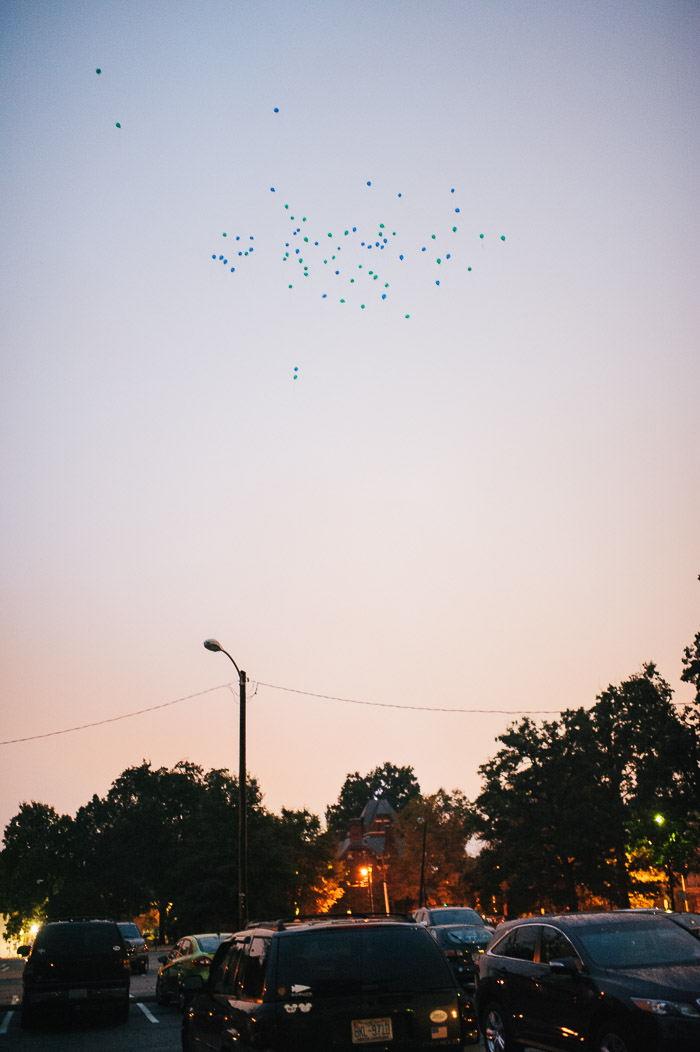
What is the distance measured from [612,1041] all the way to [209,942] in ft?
39.6

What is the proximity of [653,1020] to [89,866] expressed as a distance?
10709 centimetres

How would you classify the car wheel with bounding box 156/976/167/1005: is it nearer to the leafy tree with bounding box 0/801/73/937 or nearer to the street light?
the street light

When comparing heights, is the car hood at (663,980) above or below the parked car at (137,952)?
above

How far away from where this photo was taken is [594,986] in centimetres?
875

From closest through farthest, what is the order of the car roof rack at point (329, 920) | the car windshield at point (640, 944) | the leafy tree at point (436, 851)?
the car roof rack at point (329, 920) → the car windshield at point (640, 944) → the leafy tree at point (436, 851)

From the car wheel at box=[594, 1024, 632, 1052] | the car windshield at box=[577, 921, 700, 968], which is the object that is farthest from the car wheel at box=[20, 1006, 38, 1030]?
the car wheel at box=[594, 1024, 632, 1052]

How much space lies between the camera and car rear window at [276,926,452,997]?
6480mm

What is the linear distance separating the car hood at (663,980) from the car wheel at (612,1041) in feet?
1.34

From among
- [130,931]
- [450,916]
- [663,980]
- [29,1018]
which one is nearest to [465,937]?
[450,916]

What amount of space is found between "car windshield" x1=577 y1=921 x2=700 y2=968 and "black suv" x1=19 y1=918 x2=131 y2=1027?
1068 cm

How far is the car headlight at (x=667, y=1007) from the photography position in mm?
7805

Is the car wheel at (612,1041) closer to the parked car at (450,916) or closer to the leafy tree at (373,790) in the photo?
the parked car at (450,916)

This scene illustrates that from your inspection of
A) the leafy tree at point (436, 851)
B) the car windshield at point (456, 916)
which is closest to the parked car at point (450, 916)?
the car windshield at point (456, 916)

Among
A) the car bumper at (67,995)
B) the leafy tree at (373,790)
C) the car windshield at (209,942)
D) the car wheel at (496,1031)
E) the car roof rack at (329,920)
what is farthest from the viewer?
the leafy tree at (373,790)
